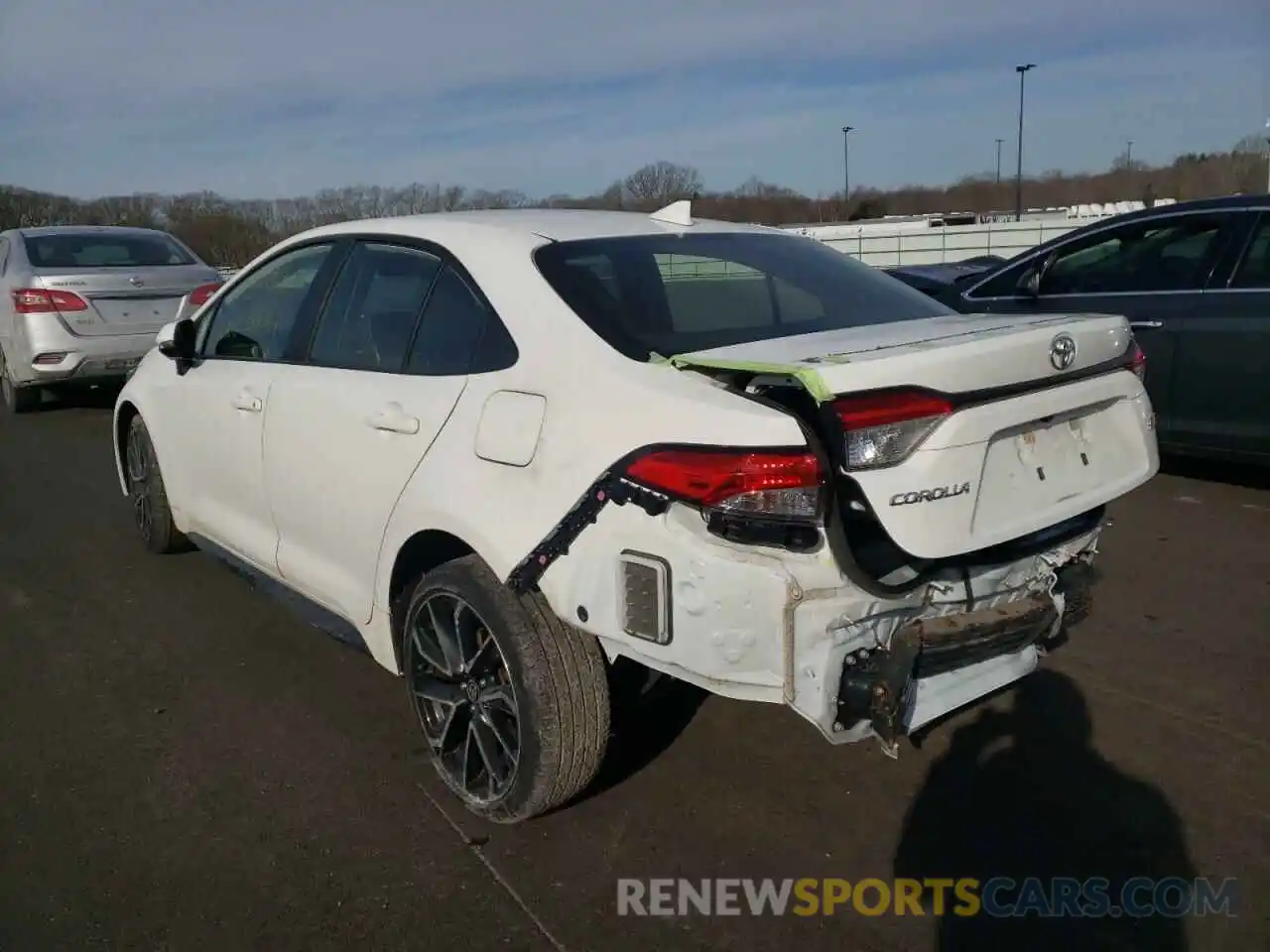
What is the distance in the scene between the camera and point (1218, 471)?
675cm

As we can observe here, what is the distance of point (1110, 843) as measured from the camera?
2879 mm

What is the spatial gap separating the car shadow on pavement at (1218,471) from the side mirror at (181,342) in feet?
18.2

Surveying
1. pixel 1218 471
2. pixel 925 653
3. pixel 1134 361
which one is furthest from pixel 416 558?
pixel 1218 471

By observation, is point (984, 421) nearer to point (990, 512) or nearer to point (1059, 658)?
point (990, 512)

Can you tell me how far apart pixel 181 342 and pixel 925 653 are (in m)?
3.34

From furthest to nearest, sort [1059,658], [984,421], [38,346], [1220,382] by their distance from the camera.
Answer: [38,346] < [1220,382] < [1059,658] < [984,421]

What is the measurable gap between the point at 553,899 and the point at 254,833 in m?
0.91

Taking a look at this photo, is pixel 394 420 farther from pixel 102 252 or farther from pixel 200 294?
pixel 102 252

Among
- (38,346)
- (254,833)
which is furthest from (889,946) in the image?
(38,346)

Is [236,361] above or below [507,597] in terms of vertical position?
above

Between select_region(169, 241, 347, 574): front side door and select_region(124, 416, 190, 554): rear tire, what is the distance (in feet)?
1.28

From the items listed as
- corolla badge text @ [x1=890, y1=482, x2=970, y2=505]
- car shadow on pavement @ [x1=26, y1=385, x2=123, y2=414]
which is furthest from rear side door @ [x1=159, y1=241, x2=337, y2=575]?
car shadow on pavement @ [x1=26, y1=385, x2=123, y2=414]

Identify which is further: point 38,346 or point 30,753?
point 38,346

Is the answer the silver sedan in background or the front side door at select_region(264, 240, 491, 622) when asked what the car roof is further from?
the silver sedan in background
